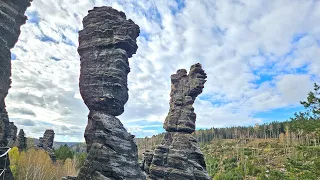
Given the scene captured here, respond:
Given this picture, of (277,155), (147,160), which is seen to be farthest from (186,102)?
(277,155)

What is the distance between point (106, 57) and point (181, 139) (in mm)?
24136

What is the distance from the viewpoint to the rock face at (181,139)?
41.9 m

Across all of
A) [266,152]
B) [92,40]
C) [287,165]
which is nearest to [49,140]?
[92,40]

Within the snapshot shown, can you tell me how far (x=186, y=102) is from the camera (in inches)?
1972

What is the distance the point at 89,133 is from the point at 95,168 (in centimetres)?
359

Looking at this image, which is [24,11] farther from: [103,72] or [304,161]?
[304,161]

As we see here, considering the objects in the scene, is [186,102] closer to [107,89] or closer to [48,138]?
[107,89]

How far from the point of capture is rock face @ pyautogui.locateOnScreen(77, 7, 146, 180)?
23.5 meters

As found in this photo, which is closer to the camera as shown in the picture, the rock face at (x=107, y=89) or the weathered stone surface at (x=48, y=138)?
the rock face at (x=107, y=89)

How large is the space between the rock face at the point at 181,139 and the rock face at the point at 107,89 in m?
17.9

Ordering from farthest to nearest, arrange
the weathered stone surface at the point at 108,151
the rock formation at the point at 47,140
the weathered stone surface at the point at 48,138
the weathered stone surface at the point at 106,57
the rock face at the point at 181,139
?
1. the rock formation at the point at 47,140
2. the weathered stone surface at the point at 48,138
3. the rock face at the point at 181,139
4. the weathered stone surface at the point at 106,57
5. the weathered stone surface at the point at 108,151

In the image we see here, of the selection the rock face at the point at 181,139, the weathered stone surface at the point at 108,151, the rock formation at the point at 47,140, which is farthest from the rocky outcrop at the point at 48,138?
the weathered stone surface at the point at 108,151

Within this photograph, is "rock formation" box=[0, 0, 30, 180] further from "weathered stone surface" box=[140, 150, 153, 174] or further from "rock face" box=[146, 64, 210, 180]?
"weathered stone surface" box=[140, 150, 153, 174]

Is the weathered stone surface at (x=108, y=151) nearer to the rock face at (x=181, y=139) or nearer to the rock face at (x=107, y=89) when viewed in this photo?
the rock face at (x=107, y=89)
